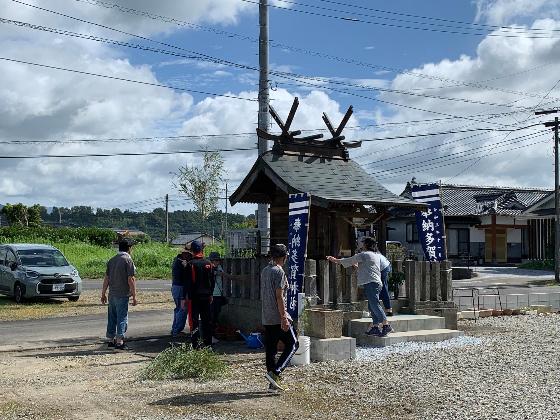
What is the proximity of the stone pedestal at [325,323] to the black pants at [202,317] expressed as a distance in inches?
66.6

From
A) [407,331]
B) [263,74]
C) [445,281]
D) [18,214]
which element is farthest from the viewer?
[18,214]

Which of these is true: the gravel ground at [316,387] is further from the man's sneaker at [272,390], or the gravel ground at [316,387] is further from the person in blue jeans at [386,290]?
the person in blue jeans at [386,290]

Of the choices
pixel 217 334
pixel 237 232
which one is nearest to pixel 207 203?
pixel 237 232

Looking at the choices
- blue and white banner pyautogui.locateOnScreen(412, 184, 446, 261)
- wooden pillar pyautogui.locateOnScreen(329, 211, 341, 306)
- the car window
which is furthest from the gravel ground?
the car window

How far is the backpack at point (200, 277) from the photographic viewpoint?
36.2 feet

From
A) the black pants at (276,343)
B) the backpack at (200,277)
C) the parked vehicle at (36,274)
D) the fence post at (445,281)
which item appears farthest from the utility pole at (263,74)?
the black pants at (276,343)

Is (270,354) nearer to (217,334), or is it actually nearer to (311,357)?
(311,357)

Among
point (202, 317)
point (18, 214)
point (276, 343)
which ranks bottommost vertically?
point (276, 343)

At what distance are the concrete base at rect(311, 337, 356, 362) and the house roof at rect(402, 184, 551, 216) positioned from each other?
3831cm

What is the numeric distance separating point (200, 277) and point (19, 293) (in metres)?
11.4

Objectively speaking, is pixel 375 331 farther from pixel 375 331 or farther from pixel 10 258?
pixel 10 258

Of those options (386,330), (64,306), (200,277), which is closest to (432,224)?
(386,330)

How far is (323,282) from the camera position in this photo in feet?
39.3

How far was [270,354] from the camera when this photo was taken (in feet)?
27.7
